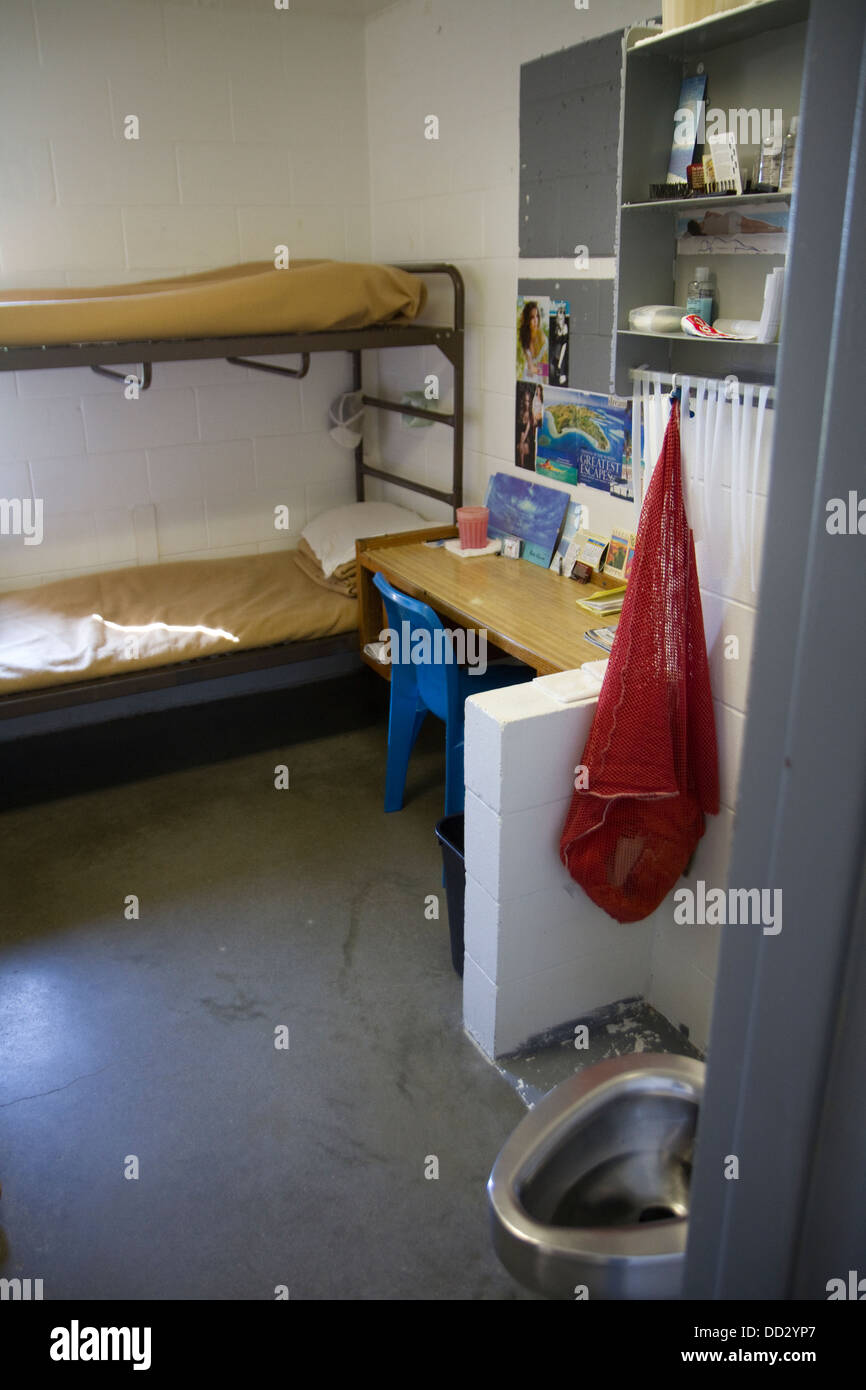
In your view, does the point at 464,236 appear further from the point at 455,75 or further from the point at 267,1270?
the point at 267,1270

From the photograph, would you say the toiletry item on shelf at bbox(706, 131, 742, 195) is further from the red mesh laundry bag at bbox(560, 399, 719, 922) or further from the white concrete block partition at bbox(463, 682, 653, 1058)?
the white concrete block partition at bbox(463, 682, 653, 1058)

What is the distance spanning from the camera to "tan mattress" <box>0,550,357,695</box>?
326 cm

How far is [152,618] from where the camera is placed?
3568 millimetres

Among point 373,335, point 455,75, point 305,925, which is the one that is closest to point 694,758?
point 305,925

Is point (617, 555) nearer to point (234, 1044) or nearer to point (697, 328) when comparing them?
point (697, 328)

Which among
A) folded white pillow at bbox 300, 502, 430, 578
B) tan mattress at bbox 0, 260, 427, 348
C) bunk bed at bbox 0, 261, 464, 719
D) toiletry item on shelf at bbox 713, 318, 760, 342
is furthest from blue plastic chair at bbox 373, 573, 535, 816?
toiletry item on shelf at bbox 713, 318, 760, 342

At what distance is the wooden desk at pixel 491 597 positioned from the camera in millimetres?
2549

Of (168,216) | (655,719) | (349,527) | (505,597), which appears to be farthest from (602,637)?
(168,216)

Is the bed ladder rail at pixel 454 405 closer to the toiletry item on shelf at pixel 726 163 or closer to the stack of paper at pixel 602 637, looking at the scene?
the stack of paper at pixel 602 637

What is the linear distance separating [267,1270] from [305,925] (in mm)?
1028

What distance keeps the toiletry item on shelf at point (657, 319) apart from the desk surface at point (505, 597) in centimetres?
76

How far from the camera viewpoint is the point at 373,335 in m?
3.45

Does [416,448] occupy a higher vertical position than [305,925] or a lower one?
higher

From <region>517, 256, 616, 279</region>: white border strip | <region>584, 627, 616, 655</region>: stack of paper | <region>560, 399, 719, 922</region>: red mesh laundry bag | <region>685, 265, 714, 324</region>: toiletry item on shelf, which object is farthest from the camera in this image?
<region>517, 256, 616, 279</region>: white border strip
